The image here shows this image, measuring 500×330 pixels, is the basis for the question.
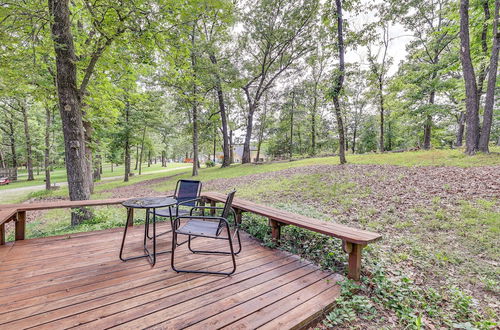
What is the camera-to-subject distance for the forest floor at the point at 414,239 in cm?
196

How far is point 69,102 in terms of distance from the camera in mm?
4266

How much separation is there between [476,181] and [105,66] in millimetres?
9226

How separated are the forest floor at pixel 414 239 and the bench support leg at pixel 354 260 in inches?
4.5

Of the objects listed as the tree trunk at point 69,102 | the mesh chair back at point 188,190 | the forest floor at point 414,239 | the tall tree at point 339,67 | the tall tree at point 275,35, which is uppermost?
the tall tree at point 275,35

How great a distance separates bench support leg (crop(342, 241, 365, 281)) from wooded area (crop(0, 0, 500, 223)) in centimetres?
467

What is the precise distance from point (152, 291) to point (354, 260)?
2109mm

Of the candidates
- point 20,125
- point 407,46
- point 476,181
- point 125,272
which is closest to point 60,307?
point 125,272

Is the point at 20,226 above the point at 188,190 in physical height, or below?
below

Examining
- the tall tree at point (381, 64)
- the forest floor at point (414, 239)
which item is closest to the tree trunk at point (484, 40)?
the tall tree at point (381, 64)

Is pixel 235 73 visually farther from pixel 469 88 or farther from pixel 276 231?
pixel 276 231

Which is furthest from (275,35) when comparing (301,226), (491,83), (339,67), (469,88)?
(301,226)

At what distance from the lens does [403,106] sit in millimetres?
13289

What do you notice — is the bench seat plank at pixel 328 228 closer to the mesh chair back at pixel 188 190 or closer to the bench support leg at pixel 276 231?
the bench support leg at pixel 276 231

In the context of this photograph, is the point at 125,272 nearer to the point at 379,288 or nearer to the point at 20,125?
the point at 379,288
